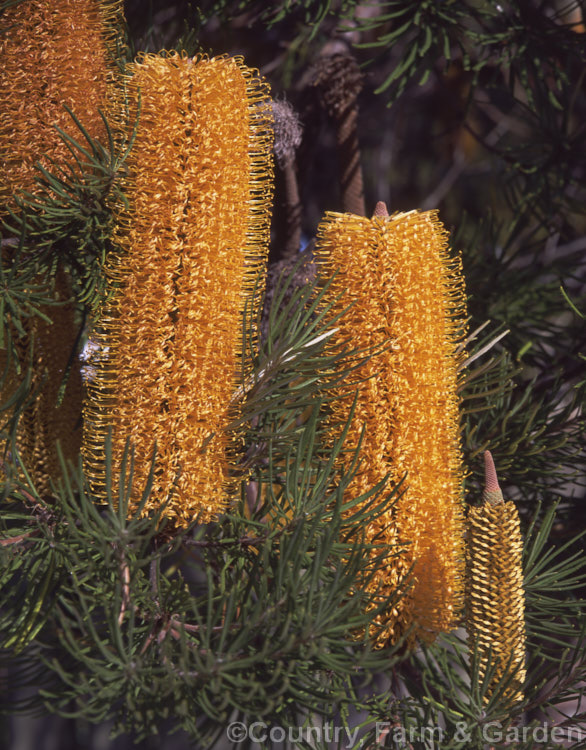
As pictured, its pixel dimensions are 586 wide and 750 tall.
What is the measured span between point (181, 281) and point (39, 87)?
0.17m

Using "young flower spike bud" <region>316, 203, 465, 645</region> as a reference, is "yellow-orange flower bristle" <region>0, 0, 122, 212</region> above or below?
above

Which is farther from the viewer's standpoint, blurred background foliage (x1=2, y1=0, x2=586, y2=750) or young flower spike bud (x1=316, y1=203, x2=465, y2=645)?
blurred background foliage (x1=2, y1=0, x2=586, y2=750)

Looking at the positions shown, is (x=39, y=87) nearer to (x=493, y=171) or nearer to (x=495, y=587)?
(x=495, y=587)

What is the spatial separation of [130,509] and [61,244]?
0.67 feet

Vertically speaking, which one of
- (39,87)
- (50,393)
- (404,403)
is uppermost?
(39,87)

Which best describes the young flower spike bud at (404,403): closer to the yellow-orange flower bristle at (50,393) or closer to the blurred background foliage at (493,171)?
the blurred background foliage at (493,171)

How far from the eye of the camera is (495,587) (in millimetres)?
453

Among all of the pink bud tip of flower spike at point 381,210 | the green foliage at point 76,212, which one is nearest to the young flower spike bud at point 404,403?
the pink bud tip of flower spike at point 381,210

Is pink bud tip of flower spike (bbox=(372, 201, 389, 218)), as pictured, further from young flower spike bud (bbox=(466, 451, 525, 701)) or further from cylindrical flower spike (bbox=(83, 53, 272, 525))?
young flower spike bud (bbox=(466, 451, 525, 701))

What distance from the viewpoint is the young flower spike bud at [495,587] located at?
45cm

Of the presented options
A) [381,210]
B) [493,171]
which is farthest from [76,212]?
[493,171]

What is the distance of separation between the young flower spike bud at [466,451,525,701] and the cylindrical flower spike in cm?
17

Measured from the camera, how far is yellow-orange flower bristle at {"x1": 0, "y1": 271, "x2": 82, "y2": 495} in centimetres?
54

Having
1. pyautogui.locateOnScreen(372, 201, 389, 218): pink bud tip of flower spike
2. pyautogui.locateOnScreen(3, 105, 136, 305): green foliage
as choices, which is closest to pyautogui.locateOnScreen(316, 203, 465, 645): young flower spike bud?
pyautogui.locateOnScreen(372, 201, 389, 218): pink bud tip of flower spike
